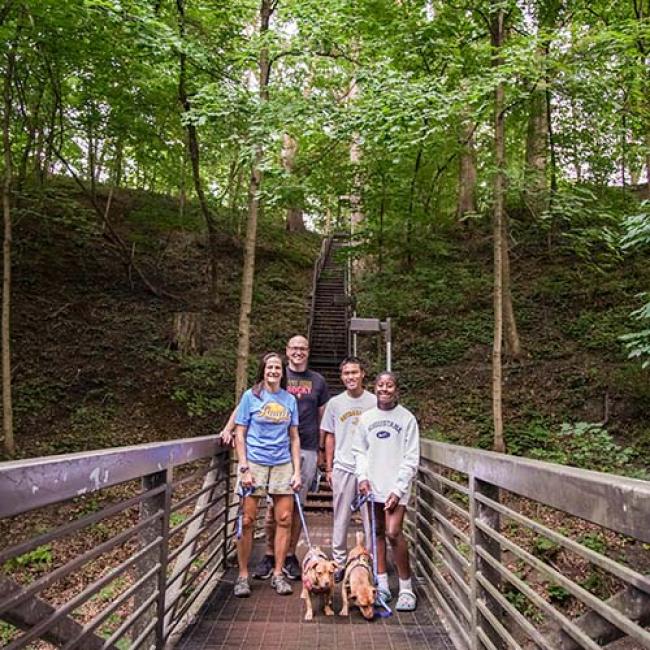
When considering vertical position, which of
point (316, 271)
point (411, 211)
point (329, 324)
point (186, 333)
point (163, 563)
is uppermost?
point (411, 211)

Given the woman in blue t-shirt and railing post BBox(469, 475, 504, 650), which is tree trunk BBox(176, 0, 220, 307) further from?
railing post BBox(469, 475, 504, 650)

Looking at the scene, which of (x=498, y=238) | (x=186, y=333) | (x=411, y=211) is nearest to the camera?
(x=498, y=238)

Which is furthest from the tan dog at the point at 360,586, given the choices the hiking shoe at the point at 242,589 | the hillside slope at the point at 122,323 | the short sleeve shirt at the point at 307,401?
the hillside slope at the point at 122,323

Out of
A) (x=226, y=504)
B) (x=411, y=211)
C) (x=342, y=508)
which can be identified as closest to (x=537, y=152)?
(x=411, y=211)

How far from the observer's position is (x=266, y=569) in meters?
4.48

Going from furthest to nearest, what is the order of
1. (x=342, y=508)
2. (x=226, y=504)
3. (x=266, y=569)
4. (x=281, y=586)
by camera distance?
(x=226, y=504), (x=266, y=569), (x=342, y=508), (x=281, y=586)

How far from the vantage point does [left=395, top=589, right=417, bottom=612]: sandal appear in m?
3.77

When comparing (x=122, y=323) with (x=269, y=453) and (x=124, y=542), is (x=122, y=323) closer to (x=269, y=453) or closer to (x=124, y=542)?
(x=269, y=453)

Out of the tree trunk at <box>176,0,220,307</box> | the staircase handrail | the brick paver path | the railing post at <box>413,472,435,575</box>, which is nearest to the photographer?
the brick paver path

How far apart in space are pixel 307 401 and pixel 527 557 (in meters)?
2.92

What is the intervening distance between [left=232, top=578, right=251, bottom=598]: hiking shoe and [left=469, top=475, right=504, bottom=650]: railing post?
1829 millimetres

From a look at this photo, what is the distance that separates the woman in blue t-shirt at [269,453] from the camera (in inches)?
A: 163

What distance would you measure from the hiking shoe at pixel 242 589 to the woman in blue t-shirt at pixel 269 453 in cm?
10

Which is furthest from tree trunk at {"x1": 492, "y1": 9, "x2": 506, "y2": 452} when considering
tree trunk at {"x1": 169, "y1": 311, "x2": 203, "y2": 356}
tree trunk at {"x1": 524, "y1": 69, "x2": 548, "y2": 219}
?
tree trunk at {"x1": 169, "y1": 311, "x2": 203, "y2": 356}
